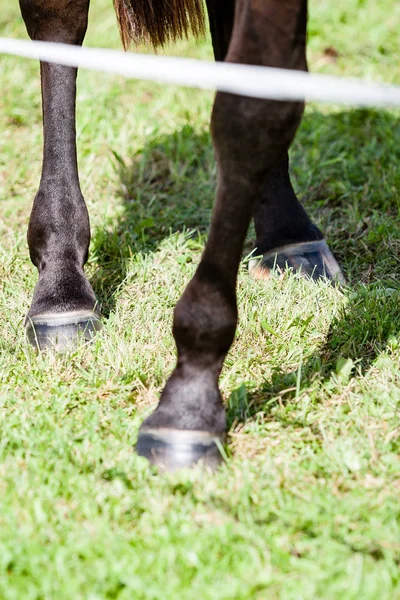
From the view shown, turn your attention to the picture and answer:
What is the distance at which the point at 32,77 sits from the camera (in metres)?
3.71

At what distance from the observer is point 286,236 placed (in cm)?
224

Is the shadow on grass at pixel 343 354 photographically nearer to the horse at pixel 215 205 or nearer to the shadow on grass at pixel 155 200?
the horse at pixel 215 205

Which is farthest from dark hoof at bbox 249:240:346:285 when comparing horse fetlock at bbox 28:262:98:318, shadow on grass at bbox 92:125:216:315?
horse fetlock at bbox 28:262:98:318

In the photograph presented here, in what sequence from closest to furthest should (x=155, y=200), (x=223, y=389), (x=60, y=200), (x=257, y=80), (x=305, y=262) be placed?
(x=257, y=80) → (x=223, y=389) → (x=60, y=200) → (x=305, y=262) → (x=155, y=200)

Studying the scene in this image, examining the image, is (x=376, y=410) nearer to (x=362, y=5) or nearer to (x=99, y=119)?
(x=99, y=119)

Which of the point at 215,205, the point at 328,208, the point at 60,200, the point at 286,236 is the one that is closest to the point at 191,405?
the point at 215,205

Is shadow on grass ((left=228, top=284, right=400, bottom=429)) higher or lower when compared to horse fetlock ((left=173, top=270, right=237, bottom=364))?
lower

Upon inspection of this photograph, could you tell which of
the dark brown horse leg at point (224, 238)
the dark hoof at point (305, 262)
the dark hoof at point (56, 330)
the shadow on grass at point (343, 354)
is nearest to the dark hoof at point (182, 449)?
the dark brown horse leg at point (224, 238)

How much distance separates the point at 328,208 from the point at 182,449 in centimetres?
148

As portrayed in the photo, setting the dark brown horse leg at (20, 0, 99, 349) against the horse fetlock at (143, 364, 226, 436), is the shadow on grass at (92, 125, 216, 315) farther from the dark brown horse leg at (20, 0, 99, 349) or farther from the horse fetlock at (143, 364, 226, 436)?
the horse fetlock at (143, 364, 226, 436)

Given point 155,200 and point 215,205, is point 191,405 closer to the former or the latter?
point 215,205

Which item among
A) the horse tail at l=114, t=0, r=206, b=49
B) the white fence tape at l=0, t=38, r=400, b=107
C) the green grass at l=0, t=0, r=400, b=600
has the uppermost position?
the horse tail at l=114, t=0, r=206, b=49

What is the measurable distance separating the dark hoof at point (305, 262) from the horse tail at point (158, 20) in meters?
0.67

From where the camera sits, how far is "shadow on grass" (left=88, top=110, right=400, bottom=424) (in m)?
1.94
